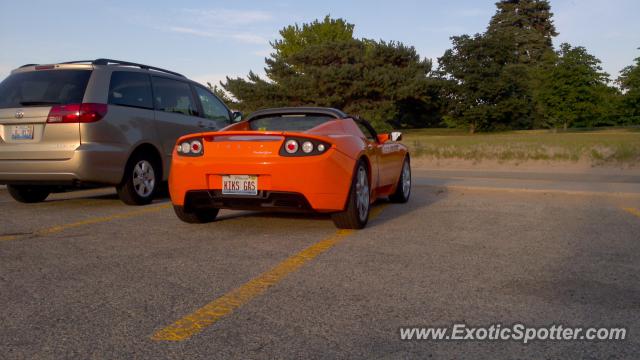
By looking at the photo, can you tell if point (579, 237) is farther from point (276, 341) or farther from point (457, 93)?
point (457, 93)

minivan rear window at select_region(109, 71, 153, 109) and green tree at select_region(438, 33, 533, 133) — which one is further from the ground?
green tree at select_region(438, 33, 533, 133)

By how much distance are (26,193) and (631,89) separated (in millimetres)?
51112

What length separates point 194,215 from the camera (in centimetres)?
644

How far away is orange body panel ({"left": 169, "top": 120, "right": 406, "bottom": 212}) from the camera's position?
5582mm

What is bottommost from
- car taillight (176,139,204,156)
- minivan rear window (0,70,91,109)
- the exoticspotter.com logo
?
the exoticspotter.com logo

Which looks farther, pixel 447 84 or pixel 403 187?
pixel 447 84

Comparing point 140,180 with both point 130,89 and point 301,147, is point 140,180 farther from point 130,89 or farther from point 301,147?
point 301,147

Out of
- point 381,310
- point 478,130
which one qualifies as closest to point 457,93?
point 478,130

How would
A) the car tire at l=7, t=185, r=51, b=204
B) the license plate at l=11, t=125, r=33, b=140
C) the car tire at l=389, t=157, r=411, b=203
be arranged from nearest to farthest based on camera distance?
the license plate at l=11, t=125, r=33, b=140, the car tire at l=7, t=185, r=51, b=204, the car tire at l=389, t=157, r=411, b=203

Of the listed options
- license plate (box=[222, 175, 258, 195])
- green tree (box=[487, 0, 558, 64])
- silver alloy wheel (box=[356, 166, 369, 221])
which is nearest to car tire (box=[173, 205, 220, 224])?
license plate (box=[222, 175, 258, 195])

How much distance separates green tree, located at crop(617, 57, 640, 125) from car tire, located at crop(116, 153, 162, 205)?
4918 cm

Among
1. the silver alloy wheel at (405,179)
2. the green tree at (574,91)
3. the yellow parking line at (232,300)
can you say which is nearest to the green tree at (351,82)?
the green tree at (574,91)

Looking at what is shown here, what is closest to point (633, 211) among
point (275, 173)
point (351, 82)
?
point (275, 173)

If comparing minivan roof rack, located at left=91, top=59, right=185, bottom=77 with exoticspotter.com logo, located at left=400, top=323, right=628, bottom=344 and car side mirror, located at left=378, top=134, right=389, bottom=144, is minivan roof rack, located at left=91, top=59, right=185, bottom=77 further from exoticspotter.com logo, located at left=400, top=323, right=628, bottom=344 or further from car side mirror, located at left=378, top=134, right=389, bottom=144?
exoticspotter.com logo, located at left=400, top=323, right=628, bottom=344
